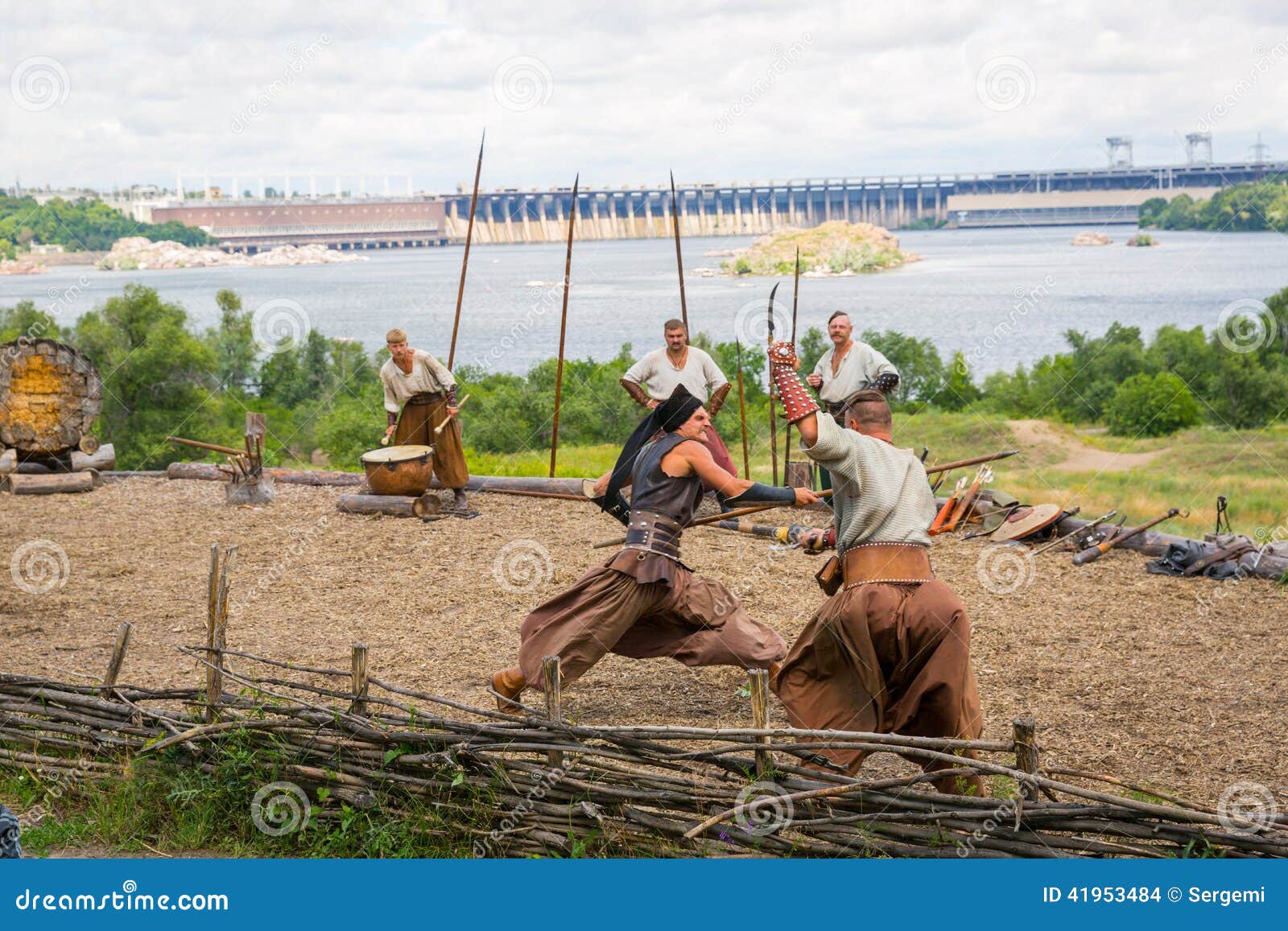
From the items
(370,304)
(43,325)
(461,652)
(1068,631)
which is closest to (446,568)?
(461,652)

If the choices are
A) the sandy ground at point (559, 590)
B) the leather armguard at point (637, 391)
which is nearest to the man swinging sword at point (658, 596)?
the sandy ground at point (559, 590)

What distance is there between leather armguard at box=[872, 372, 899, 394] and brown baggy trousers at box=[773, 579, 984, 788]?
3.84 m

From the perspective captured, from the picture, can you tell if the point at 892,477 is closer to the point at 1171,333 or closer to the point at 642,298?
the point at 1171,333

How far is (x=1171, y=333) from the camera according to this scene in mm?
21516

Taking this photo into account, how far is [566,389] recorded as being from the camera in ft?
58.8

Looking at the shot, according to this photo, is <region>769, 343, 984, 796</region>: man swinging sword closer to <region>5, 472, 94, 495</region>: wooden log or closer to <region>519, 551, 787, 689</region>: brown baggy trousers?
<region>519, 551, 787, 689</region>: brown baggy trousers

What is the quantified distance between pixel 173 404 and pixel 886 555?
1605cm
